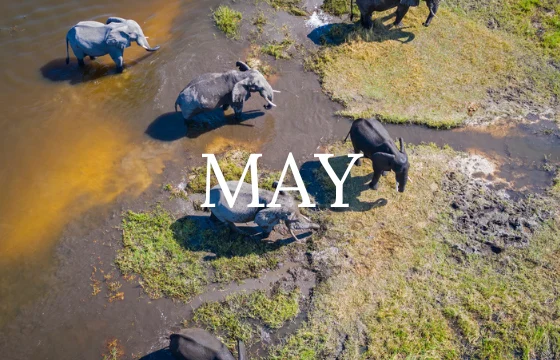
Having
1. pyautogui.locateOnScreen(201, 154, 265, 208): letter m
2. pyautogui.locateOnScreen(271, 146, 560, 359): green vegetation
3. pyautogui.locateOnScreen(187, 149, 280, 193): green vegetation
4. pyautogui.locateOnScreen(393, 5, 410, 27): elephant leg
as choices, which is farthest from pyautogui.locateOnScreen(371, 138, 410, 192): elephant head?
pyautogui.locateOnScreen(393, 5, 410, 27): elephant leg

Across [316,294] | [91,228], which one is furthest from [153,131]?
[316,294]

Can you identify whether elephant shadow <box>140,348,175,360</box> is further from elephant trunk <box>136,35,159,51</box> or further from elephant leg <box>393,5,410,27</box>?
elephant leg <box>393,5,410,27</box>

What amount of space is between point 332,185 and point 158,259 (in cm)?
366

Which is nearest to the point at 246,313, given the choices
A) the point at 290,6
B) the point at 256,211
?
the point at 256,211

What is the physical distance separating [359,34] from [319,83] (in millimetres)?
2102

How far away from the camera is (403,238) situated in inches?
379

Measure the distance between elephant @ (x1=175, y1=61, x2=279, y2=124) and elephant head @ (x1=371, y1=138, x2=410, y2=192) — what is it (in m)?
2.75

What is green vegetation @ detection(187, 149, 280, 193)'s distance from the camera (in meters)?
10.2

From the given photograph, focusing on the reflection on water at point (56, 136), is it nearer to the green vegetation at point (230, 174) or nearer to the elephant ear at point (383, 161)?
the green vegetation at point (230, 174)

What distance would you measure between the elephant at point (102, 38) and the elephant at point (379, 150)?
5.57 meters

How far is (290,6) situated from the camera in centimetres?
1395

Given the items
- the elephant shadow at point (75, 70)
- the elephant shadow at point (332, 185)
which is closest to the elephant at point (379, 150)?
the elephant shadow at point (332, 185)

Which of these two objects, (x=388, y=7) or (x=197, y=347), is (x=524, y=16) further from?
(x=197, y=347)

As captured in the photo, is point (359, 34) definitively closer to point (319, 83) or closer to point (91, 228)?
point (319, 83)
